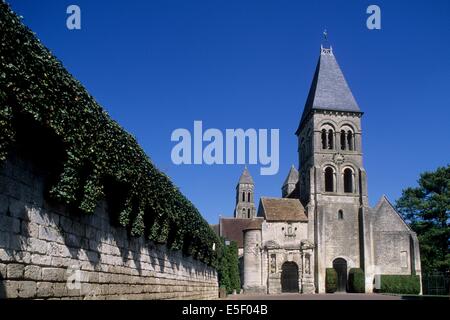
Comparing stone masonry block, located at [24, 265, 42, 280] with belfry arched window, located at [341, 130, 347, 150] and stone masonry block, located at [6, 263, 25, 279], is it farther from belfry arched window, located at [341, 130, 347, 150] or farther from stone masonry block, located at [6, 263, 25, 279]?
belfry arched window, located at [341, 130, 347, 150]

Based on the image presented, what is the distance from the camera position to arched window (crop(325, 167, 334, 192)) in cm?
4509

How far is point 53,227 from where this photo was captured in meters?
7.75

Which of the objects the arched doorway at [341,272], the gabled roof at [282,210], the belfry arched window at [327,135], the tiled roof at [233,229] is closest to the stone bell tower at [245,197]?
the tiled roof at [233,229]

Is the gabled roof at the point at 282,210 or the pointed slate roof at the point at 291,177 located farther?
the pointed slate roof at the point at 291,177

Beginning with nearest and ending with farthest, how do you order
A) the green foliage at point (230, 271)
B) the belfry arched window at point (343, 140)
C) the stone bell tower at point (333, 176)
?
the green foliage at point (230, 271) → the stone bell tower at point (333, 176) → the belfry arched window at point (343, 140)

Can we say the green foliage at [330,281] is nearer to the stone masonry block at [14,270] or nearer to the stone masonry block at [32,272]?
the stone masonry block at [32,272]

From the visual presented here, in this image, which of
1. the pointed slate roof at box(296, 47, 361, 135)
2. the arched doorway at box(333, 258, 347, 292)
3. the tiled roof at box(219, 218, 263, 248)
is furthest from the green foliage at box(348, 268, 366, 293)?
the tiled roof at box(219, 218, 263, 248)

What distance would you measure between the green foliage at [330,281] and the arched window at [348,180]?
815cm

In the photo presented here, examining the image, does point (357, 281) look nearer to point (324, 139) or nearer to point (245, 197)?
point (324, 139)

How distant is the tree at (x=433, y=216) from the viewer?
46.2 meters

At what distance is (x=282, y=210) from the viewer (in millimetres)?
44562

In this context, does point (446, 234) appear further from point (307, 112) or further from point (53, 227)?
point (53, 227)
